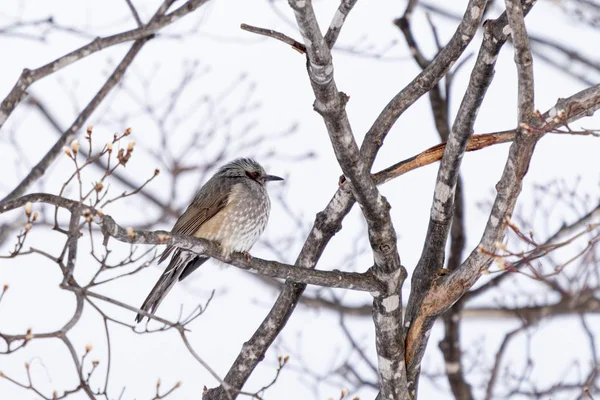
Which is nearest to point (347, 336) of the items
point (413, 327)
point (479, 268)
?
point (413, 327)

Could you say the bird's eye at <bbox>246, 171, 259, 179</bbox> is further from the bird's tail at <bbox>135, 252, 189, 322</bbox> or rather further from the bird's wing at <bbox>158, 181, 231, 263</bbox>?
the bird's tail at <bbox>135, 252, 189, 322</bbox>

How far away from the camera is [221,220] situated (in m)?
6.04

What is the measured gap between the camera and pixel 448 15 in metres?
10.6

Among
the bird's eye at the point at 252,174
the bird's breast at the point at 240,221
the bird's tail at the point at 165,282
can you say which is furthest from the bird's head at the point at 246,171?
the bird's tail at the point at 165,282

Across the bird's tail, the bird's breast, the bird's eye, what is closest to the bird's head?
the bird's eye

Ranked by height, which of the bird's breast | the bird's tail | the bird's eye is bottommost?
the bird's tail

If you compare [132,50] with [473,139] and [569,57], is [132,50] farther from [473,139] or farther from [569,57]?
[569,57]

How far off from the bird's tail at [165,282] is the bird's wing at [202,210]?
1.50ft

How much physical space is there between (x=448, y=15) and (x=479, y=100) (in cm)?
668

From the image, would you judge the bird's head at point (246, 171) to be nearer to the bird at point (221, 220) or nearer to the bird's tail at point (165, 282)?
the bird at point (221, 220)

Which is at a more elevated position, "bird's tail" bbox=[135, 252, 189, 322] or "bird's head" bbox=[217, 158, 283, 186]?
"bird's head" bbox=[217, 158, 283, 186]

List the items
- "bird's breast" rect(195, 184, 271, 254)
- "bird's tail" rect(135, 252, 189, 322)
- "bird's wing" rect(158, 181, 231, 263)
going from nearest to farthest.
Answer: "bird's tail" rect(135, 252, 189, 322), "bird's breast" rect(195, 184, 271, 254), "bird's wing" rect(158, 181, 231, 263)

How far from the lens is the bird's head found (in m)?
6.97

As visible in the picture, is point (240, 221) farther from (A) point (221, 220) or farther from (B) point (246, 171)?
(B) point (246, 171)
